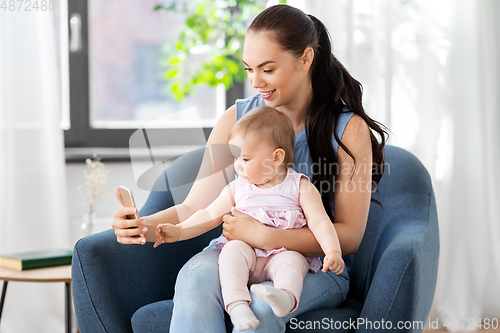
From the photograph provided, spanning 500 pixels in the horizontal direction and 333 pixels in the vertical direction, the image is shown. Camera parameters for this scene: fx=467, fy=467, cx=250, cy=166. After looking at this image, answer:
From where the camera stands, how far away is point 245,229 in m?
1.15

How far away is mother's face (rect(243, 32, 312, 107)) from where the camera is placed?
1.22 metres

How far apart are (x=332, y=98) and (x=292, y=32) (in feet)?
0.81

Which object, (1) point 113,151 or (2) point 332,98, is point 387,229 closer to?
(2) point 332,98

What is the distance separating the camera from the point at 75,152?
225 cm

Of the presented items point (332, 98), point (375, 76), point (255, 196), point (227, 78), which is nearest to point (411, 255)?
point (255, 196)

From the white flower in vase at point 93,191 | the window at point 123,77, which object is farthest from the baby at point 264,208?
the window at point 123,77

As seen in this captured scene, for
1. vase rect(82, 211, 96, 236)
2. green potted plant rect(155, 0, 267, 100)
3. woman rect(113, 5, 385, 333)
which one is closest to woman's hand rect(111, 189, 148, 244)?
woman rect(113, 5, 385, 333)

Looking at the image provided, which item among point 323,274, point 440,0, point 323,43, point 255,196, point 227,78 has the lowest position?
point 323,274

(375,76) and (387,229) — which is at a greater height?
(375,76)

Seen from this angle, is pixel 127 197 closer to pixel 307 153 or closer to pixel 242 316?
pixel 242 316

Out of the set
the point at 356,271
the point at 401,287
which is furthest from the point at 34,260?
the point at 401,287

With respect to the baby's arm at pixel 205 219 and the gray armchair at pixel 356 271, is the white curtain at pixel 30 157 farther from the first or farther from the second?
the baby's arm at pixel 205 219

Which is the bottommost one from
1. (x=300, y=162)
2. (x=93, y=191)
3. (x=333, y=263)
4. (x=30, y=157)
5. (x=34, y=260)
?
(x=34, y=260)

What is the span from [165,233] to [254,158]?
0.29 meters
